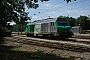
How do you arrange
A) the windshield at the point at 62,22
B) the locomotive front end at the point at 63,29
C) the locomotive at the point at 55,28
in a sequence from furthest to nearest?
1. the windshield at the point at 62,22
2. the locomotive at the point at 55,28
3. the locomotive front end at the point at 63,29

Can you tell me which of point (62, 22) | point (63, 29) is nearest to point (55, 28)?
point (63, 29)

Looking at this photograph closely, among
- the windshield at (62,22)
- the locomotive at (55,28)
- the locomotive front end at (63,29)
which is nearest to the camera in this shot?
the locomotive front end at (63,29)

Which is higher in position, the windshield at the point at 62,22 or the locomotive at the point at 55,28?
the windshield at the point at 62,22

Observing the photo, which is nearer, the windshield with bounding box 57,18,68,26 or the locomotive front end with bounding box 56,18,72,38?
the locomotive front end with bounding box 56,18,72,38

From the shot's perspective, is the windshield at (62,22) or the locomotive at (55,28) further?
the windshield at (62,22)

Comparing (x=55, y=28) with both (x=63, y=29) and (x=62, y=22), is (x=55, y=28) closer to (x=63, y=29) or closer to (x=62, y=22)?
(x=63, y=29)

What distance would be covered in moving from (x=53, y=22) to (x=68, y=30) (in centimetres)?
237

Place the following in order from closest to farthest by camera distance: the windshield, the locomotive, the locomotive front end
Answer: the locomotive front end < the locomotive < the windshield

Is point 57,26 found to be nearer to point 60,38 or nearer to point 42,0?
point 60,38

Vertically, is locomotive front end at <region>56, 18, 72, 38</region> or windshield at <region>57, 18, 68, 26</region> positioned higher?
windshield at <region>57, 18, 68, 26</region>

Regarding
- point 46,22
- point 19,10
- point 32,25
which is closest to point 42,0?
point 19,10

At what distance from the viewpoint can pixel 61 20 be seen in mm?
26625

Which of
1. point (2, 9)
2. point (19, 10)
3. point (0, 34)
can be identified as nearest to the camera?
point (2, 9)

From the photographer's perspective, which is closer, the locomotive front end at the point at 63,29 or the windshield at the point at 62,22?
the locomotive front end at the point at 63,29
